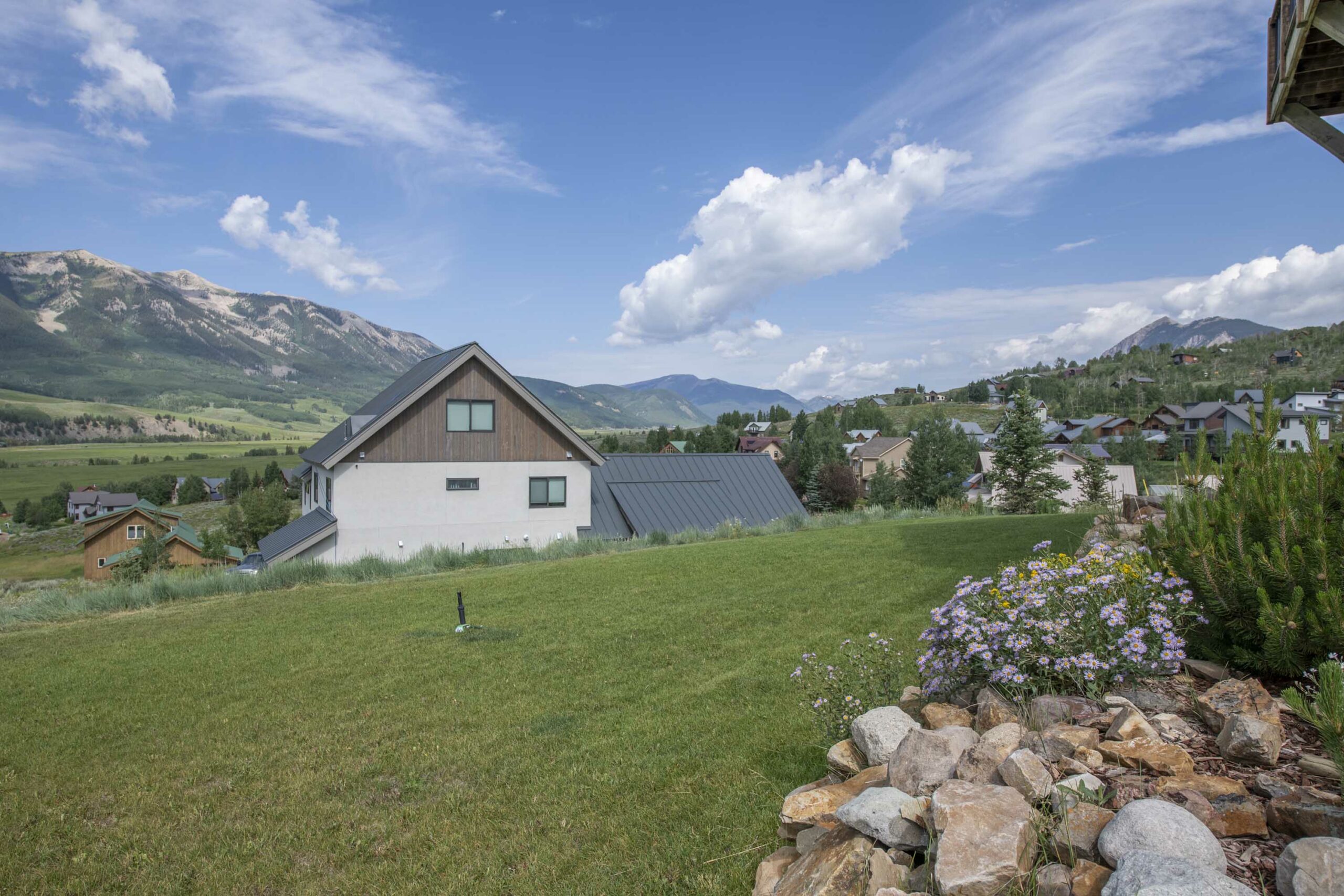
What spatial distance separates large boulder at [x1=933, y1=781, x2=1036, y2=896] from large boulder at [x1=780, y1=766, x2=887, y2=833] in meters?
0.80

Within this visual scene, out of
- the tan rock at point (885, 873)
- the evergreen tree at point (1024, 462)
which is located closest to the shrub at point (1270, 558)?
the tan rock at point (885, 873)

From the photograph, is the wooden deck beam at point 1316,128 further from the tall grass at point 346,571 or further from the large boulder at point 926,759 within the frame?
the tall grass at point 346,571

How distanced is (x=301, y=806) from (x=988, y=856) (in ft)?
16.6

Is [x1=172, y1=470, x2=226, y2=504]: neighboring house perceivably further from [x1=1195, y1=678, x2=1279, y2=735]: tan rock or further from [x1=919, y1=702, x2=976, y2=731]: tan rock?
[x1=1195, y1=678, x2=1279, y2=735]: tan rock

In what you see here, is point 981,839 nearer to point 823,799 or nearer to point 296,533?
point 823,799

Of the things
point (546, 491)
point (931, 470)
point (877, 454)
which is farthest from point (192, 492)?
point (546, 491)

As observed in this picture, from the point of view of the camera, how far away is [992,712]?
13.8ft

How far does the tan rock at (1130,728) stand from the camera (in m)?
3.57

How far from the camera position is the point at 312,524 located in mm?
23109

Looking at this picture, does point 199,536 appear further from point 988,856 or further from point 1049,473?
point 988,856

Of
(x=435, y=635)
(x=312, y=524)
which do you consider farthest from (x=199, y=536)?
(x=435, y=635)

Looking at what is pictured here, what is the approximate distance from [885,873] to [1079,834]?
841 millimetres

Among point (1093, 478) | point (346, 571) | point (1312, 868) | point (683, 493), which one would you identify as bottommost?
point (346, 571)

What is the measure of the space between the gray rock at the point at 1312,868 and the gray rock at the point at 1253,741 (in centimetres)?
99
